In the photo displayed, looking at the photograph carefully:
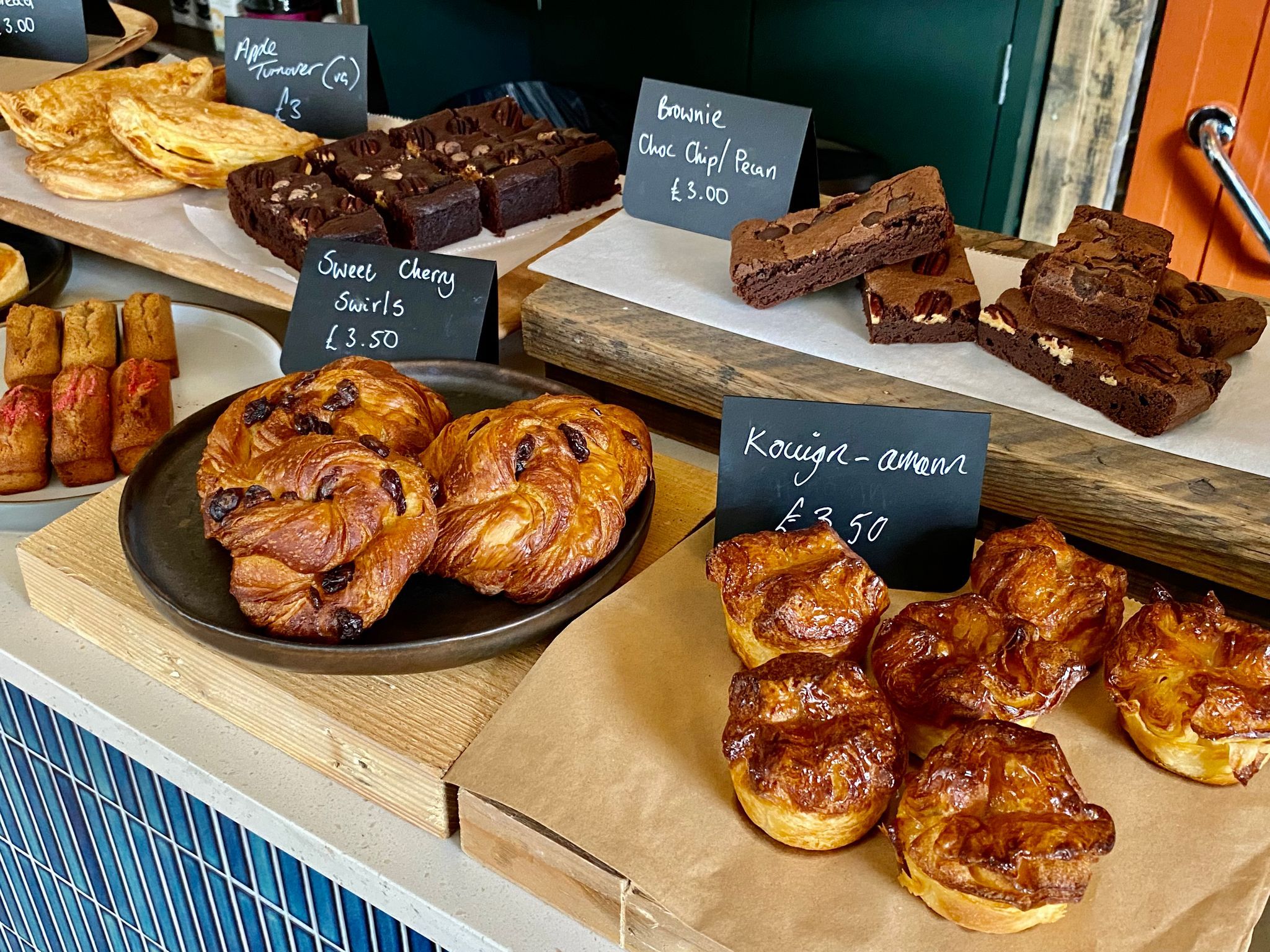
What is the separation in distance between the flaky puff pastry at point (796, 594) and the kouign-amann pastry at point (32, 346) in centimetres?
122

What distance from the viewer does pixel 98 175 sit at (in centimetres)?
221

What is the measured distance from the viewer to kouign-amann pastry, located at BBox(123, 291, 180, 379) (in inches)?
71.7

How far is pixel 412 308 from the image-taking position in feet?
5.26

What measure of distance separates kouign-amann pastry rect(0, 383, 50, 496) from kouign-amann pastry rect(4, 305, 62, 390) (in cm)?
16

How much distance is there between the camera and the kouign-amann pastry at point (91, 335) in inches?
71.0

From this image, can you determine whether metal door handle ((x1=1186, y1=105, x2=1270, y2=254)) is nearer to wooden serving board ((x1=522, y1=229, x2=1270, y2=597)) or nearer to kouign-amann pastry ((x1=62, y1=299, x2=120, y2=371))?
wooden serving board ((x1=522, y1=229, x2=1270, y2=597))

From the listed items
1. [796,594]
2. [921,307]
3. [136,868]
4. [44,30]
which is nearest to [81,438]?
[136,868]

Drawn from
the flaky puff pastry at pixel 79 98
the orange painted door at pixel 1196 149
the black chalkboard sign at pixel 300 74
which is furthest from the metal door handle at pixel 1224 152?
the flaky puff pastry at pixel 79 98

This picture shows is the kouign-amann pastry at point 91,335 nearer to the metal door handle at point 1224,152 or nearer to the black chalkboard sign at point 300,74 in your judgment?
the black chalkboard sign at point 300,74

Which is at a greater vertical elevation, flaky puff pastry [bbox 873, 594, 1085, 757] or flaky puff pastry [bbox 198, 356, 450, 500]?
flaky puff pastry [bbox 198, 356, 450, 500]

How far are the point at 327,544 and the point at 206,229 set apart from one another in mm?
1267

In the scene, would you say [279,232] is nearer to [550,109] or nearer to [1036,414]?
[1036,414]

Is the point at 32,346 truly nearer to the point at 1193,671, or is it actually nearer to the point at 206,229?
the point at 206,229

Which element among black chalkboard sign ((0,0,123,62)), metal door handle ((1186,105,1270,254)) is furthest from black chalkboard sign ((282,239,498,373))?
metal door handle ((1186,105,1270,254))
